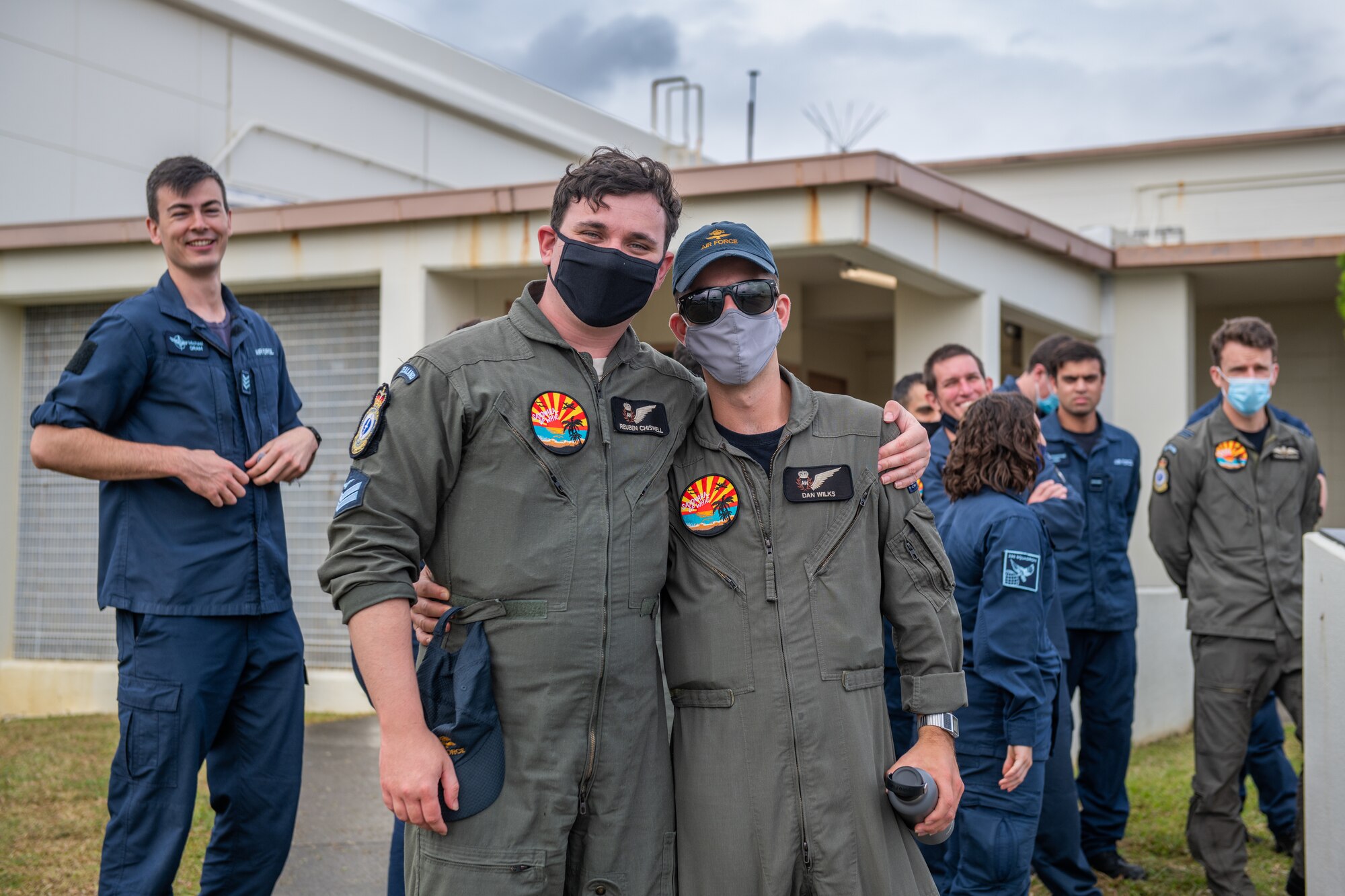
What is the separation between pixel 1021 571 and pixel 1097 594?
2.24m

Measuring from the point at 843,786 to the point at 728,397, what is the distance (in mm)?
902

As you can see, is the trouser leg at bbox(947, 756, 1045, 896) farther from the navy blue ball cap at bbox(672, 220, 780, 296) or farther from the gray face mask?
the navy blue ball cap at bbox(672, 220, 780, 296)

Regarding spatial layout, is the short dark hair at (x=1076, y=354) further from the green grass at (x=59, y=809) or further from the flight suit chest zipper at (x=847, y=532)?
the green grass at (x=59, y=809)

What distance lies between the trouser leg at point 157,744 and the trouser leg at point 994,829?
7.72ft

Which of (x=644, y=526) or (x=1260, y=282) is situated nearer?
(x=644, y=526)

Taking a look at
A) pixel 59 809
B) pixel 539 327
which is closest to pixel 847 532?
pixel 539 327

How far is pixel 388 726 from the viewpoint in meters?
2.31

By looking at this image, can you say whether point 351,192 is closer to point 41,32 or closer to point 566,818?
point 41,32

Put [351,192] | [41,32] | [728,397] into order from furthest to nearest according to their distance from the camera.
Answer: [351,192], [41,32], [728,397]

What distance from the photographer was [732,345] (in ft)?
8.87

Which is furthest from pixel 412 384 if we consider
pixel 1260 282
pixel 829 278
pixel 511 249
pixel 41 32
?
pixel 41 32

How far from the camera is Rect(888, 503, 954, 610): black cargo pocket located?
2.75m

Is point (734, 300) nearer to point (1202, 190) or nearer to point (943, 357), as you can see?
point (943, 357)

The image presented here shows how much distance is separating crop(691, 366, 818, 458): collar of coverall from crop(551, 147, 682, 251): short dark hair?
0.40 m
